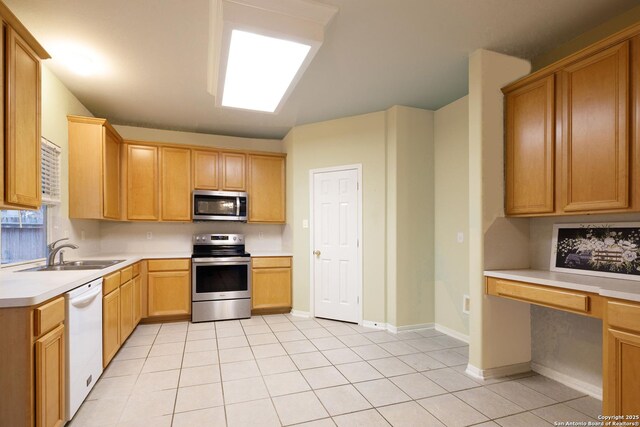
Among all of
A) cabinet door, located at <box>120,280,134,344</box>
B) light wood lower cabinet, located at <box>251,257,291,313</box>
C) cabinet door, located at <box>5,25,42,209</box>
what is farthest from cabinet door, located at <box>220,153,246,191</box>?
cabinet door, located at <box>5,25,42,209</box>

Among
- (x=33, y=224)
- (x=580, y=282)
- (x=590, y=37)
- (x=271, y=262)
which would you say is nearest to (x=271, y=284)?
(x=271, y=262)

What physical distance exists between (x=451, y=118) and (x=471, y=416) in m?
2.92

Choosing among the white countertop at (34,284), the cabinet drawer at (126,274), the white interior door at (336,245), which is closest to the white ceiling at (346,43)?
the white interior door at (336,245)

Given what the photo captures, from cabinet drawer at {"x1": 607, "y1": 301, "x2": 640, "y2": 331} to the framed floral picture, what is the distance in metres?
0.53

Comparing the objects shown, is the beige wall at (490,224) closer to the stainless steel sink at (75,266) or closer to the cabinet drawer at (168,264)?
the stainless steel sink at (75,266)

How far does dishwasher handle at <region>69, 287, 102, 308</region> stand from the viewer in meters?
2.06

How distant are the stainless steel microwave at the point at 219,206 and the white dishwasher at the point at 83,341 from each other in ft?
6.92

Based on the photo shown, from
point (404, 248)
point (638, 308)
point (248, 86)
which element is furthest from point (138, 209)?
point (638, 308)

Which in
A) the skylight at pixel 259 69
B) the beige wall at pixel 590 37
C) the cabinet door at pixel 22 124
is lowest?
the cabinet door at pixel 22 124

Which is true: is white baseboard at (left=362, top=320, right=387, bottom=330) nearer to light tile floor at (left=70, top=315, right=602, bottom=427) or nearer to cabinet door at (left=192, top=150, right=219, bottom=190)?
light tile floor at (left=70, top=315, right=602, bottom=427)

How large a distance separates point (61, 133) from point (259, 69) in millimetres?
2197

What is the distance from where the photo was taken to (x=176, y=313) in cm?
418

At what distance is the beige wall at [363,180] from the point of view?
13.1ft

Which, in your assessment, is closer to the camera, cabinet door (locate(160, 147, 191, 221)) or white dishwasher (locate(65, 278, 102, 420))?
white dishwasher (locate(65, 278, 102, 420))
